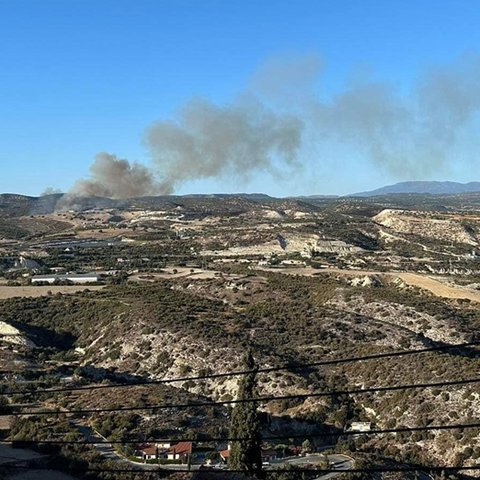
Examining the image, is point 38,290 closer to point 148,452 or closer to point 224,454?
point 148,452

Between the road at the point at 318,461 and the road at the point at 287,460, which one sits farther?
the road at the point at 318,461

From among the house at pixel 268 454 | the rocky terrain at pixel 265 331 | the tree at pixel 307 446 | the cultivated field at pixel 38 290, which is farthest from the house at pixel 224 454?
the cultivated field at pixel 38 290

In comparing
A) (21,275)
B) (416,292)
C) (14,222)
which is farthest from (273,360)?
(14,222)

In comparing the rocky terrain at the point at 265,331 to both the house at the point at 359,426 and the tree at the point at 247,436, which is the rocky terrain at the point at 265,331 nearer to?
the house at the point at 359,426

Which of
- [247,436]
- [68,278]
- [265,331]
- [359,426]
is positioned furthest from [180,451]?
[68,278]

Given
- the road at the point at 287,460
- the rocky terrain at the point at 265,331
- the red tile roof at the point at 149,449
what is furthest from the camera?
the rocky terrain at the point at 265,331

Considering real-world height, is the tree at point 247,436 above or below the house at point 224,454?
above
